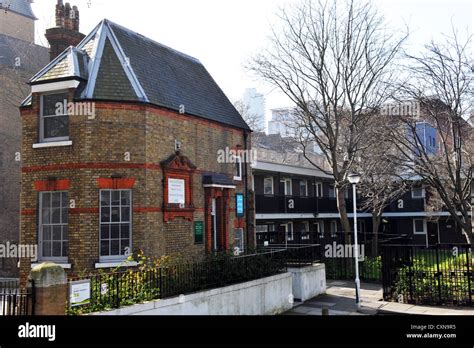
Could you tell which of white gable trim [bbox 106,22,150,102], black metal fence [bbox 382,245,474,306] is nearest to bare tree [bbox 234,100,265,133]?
white gable trim [bbox 106,22,150,102]

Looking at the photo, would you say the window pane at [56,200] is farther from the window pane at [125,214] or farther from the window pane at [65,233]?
the window pane at [125,214]

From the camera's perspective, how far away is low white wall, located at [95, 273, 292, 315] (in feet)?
30.4

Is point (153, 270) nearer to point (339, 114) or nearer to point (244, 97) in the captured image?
point (339, 114)

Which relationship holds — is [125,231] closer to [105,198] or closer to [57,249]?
[105,198]

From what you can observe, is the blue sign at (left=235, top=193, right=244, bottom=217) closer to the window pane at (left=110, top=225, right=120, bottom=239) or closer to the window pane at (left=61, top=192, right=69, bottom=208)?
the window pane at (left=110, top=225, right=120, bottom=239)

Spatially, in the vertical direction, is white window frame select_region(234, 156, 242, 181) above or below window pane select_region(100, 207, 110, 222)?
above

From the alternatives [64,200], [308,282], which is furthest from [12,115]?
[308,282]

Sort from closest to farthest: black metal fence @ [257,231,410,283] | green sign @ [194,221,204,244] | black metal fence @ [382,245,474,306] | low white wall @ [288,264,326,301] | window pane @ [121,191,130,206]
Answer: window pane @ [121,191,130,206]
black metal fence @ [382,245,474,306]
green sign @ [194,221,204,244]
low white wall @ [288,264,326,301]
black metal fence @ [257,231,410,283]

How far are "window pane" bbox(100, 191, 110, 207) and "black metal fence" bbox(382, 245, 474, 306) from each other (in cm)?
959

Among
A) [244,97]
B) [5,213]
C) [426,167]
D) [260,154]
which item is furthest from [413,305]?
[244,97]

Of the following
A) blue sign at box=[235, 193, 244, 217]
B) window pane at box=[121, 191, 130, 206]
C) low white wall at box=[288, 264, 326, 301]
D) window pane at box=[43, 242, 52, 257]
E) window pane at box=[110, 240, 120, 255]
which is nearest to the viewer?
window pane at box=[110, 240, 120, 255]

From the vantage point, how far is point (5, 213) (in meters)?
25.1

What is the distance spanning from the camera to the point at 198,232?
15148 mm

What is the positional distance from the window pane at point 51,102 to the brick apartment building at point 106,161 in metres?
0.03
